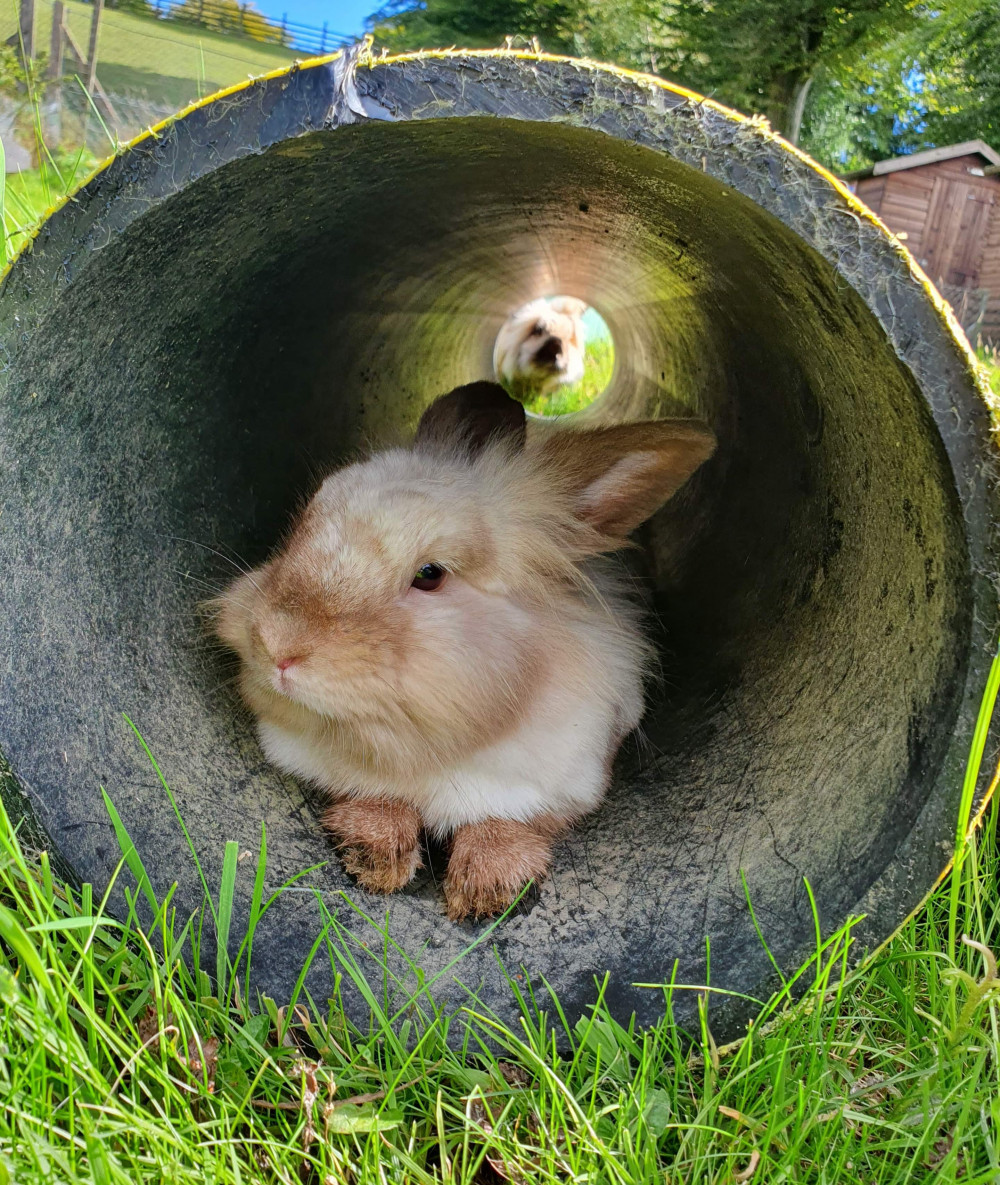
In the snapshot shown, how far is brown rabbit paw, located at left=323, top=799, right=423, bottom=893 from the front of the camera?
248 centimetres

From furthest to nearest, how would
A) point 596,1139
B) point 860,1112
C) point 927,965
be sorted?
point 927,965 → point 860,1112 → point 596,1139

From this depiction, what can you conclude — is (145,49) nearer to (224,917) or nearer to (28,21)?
(28,21)

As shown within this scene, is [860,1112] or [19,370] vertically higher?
[19,370]

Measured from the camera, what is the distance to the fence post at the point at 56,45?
29.2ft

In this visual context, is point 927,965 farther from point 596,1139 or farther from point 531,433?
point 531,433

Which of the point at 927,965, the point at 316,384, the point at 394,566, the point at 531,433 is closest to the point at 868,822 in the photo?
the point at 927,965

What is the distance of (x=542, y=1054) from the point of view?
1937 millimetres

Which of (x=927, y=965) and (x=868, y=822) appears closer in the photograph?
(x=868, y=822)

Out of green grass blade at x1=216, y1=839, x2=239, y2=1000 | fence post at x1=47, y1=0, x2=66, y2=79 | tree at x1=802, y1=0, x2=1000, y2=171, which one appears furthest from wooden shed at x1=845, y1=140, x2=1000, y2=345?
green grass blade at x1=216, y1=839, x2=239, y2=1000

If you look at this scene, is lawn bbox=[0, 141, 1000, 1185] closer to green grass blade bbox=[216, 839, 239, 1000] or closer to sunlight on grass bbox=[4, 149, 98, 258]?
green grass blade bbox=[216, 839, 239, 1000]

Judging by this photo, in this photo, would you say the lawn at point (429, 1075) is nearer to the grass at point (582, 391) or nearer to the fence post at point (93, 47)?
the grass at point (582, 391)

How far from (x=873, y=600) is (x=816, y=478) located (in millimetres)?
706

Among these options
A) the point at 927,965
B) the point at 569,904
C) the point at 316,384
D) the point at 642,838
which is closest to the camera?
the point at 927,965

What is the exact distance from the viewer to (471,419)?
3.16 meters
